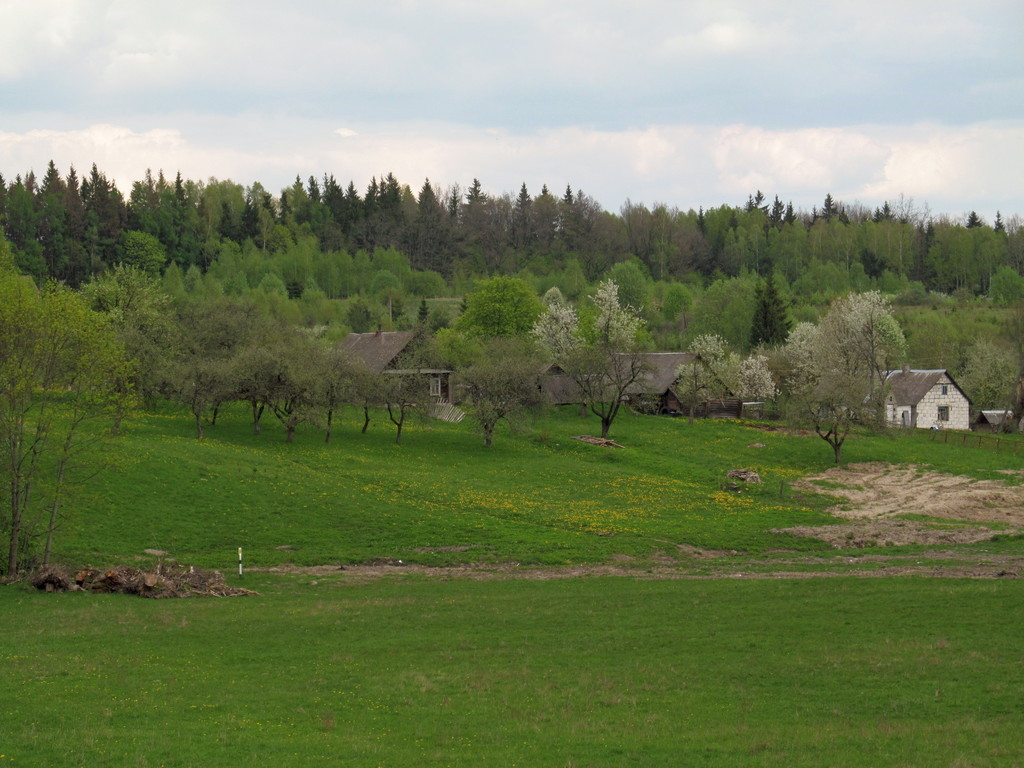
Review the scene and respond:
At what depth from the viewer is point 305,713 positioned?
18438 mm

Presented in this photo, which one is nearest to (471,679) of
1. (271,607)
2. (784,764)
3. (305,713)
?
(305,713)

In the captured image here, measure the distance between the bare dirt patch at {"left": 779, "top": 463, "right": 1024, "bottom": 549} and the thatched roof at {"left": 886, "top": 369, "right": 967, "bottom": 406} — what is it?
36.1m

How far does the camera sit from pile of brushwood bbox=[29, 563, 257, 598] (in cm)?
3219

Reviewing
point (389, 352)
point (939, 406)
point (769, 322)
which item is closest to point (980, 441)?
point (939, 406)

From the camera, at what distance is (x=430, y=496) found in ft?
172

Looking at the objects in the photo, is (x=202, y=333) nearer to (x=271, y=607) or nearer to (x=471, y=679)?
(x=271, y=607)

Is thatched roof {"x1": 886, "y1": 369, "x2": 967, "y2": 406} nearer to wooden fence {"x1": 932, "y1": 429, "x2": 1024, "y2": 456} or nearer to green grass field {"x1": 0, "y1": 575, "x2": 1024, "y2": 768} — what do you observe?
wooden fence {"x1": 932, "y1": 429, "x2": 1024, "y2": 456}

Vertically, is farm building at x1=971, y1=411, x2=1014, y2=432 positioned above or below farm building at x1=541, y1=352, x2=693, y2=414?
below

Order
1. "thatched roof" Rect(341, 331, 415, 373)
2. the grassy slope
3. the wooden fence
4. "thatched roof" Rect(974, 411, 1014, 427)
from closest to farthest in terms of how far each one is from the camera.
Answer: the grassy slope → the wooden fence → "thatched roof" Rect(341, 331, 415, 373) → "thatched roof" Rect(974, 411, 1014, 427)

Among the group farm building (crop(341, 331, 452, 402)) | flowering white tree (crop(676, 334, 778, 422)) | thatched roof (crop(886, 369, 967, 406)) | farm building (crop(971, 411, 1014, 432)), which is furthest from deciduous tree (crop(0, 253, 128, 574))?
farm building (crop(971, 411, 1014, 432))

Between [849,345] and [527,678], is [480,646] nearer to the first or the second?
[527,678]

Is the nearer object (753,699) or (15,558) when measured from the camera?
(753,699)

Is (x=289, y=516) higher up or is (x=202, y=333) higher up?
(x=202, y=333)

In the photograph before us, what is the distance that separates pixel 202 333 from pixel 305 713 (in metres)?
65.6
